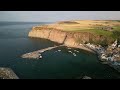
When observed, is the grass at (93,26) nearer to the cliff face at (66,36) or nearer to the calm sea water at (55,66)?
the cliff face at (66,36)

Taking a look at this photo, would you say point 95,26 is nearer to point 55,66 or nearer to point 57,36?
point 57,36

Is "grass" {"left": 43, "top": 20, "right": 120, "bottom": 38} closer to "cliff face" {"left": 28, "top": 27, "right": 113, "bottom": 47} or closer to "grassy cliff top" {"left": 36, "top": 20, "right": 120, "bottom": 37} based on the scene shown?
"grassy cliff top" {"left": 36, "top": 20, "right": 120, "bottom": 37}

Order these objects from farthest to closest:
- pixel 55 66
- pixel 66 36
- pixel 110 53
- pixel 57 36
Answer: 1. pixel 57 36
2. pixel 66 36
3. pixel 110 53
4. pixel 55 66

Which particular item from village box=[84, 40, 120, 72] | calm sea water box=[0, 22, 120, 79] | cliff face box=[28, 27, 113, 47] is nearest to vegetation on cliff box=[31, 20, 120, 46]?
cliff face box=[28, 27, 113, 47]

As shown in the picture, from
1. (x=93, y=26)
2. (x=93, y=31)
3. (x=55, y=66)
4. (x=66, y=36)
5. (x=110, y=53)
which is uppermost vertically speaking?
(x=93, y=26)

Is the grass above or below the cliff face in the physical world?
above

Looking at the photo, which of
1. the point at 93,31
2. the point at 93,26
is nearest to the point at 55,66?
the point at 93,31
